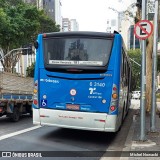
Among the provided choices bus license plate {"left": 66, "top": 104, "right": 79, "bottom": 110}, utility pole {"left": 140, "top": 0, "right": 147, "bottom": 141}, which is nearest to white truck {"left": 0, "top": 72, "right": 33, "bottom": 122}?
bus license plate {"left": 66, "top": 104, "right": 79, "bottom": 110}

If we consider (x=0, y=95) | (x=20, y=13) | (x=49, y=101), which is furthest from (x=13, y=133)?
(x=20, y=13)

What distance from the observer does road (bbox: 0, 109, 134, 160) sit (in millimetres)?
8961

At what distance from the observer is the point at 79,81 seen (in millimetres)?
10086

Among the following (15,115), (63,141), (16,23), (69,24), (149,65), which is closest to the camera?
(63,141)

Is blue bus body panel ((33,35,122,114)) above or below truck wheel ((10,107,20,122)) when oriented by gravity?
above

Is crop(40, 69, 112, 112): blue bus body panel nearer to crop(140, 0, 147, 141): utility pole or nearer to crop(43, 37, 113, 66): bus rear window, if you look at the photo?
crop(43, 37, 113, 66): bus rear window

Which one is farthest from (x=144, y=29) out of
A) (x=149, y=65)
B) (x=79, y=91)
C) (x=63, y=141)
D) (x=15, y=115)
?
(x=149, y=65)

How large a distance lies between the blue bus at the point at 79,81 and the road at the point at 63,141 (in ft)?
1.85

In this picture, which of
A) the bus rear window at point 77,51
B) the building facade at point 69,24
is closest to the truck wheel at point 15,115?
the bus rear window at point 77,51

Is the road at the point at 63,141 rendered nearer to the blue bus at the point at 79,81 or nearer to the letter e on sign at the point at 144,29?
the blue bus at the point at 79,81

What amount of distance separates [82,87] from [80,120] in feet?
3.12

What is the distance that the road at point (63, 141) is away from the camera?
8.96 metres

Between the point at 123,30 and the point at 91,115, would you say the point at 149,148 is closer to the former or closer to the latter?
the point at 91,115

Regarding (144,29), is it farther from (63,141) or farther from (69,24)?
(69,24)
